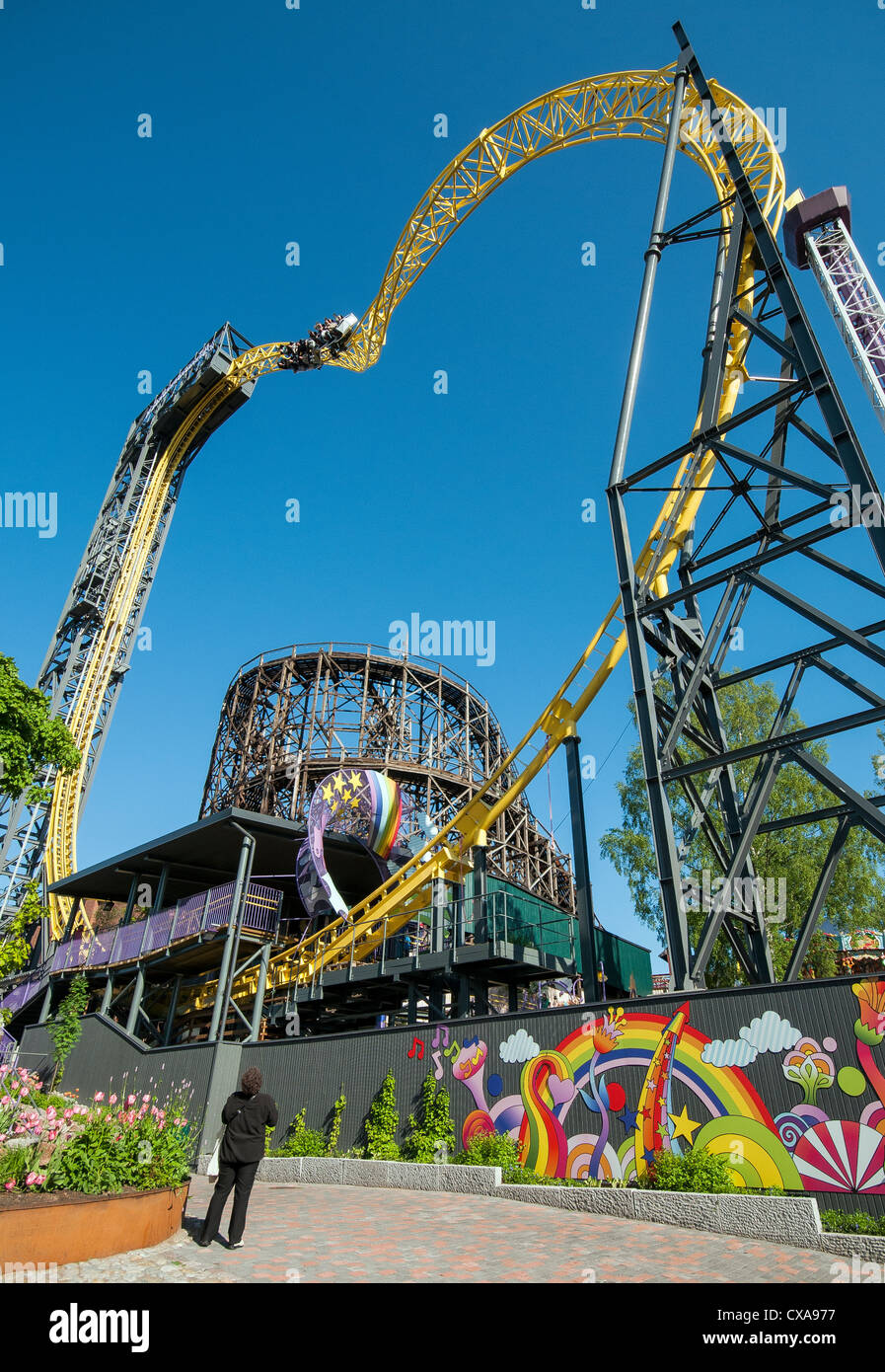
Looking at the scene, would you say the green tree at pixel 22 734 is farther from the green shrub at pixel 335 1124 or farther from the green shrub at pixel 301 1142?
the green shrub at pixel 335 1124

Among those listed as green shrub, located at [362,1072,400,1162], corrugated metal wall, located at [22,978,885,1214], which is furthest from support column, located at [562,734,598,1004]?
green shrub, located at [362,1072,400,1162]

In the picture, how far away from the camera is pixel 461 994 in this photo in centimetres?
1581

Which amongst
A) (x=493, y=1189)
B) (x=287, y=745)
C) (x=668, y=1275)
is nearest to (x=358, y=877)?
(x=287, y=745)

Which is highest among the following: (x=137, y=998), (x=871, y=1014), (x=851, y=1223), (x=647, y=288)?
(x=647, y=288)

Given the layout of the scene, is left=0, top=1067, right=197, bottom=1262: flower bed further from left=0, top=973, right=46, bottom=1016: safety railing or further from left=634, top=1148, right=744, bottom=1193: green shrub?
left=0, top=973, right=46, bottom=1016: safety railing

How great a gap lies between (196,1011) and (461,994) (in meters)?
11.2

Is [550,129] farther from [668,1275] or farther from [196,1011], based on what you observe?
[196,1011]

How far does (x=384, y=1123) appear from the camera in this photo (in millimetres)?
12273

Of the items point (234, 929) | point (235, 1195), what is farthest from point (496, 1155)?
point (234, 929)

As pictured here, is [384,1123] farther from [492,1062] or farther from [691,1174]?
[691,1174]

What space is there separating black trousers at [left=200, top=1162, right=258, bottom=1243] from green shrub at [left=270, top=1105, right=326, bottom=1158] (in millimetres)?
6762

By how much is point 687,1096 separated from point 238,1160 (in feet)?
17.3

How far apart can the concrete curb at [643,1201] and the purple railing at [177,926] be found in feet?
27.6

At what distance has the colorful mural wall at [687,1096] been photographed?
7.96 meters
